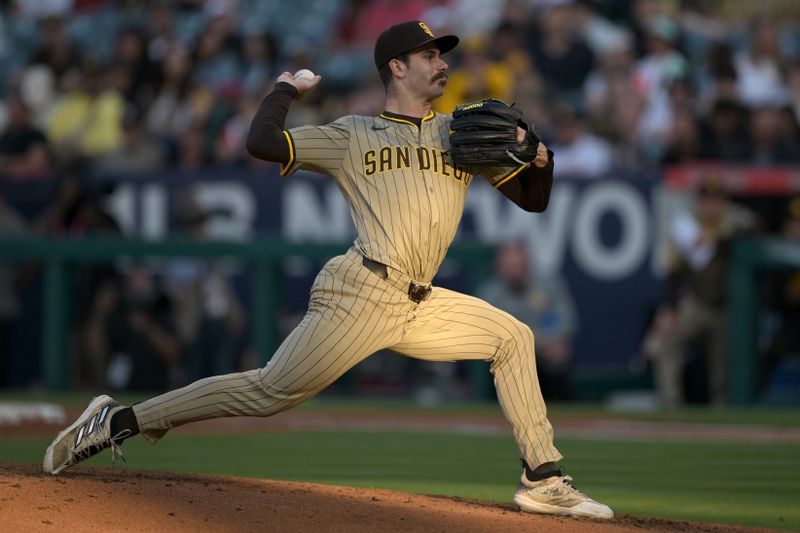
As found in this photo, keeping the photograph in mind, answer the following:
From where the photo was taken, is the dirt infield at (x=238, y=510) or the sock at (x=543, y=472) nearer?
the dirt infield at (x=238, y=510)

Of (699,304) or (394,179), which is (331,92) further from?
(394,179)

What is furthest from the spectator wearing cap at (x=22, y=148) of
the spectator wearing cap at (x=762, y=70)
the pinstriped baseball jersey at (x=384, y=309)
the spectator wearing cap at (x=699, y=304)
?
the pinstriped baseball jersey at (x=384, y=309)

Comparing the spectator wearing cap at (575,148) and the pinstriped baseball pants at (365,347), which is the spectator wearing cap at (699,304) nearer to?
the spectator wearing cap at (575,148)

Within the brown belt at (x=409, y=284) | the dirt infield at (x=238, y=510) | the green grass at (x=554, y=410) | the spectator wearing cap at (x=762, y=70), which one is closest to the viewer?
the dirt infield at (x=238, y=510)

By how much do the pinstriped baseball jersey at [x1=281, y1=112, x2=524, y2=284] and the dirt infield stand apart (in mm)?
935

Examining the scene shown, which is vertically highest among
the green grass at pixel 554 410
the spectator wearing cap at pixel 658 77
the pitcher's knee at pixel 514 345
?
the spectator wearing cap at pixel 658 77

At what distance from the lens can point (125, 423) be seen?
5938 mm

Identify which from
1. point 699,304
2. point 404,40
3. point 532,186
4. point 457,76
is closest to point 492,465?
point 532,186

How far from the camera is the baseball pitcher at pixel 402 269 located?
18.7 feet

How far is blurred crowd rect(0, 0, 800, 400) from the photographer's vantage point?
1373 centimetres

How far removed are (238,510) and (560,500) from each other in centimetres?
125

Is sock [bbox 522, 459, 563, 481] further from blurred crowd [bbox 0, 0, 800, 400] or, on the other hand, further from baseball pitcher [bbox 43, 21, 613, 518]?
blurred crowd [bbox 0, 0, 800, 400]

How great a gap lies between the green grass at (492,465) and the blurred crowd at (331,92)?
3.84 meters

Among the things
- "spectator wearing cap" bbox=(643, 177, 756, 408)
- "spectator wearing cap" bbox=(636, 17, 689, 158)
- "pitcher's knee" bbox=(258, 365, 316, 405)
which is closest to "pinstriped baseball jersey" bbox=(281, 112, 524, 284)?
"pitcher's knee" bbox=(258, 365, 316, 405)
